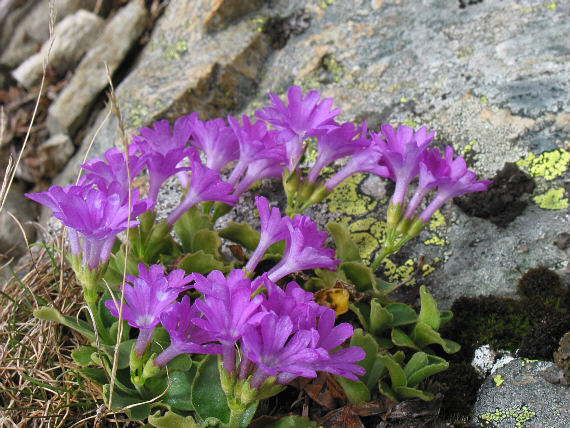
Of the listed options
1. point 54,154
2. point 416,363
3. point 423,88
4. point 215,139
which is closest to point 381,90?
point 423,88

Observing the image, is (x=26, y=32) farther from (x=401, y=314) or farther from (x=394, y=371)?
(x=394, y=371)

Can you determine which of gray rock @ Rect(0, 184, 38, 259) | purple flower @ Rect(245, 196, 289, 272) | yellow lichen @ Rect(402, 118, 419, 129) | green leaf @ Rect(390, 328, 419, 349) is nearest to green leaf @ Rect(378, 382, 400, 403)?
green leaf @ Rect(390, 328, 419, 349)

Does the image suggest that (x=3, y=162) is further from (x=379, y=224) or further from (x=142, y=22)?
(x=379, y=224)

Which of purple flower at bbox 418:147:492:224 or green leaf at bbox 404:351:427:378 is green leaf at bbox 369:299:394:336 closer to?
green leaf at bbox 404:351:427:378

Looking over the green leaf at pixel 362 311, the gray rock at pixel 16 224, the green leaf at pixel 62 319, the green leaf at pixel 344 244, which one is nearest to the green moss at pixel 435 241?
the green leaf at pixel 344 244

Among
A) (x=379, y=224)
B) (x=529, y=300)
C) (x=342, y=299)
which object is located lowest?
(x=529, y=300)

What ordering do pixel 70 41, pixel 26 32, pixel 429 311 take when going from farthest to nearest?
pixel 26 32 < pixel 70 41 < pixel 429 311

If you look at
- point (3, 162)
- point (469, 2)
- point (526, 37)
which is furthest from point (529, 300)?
point (3, 162)
